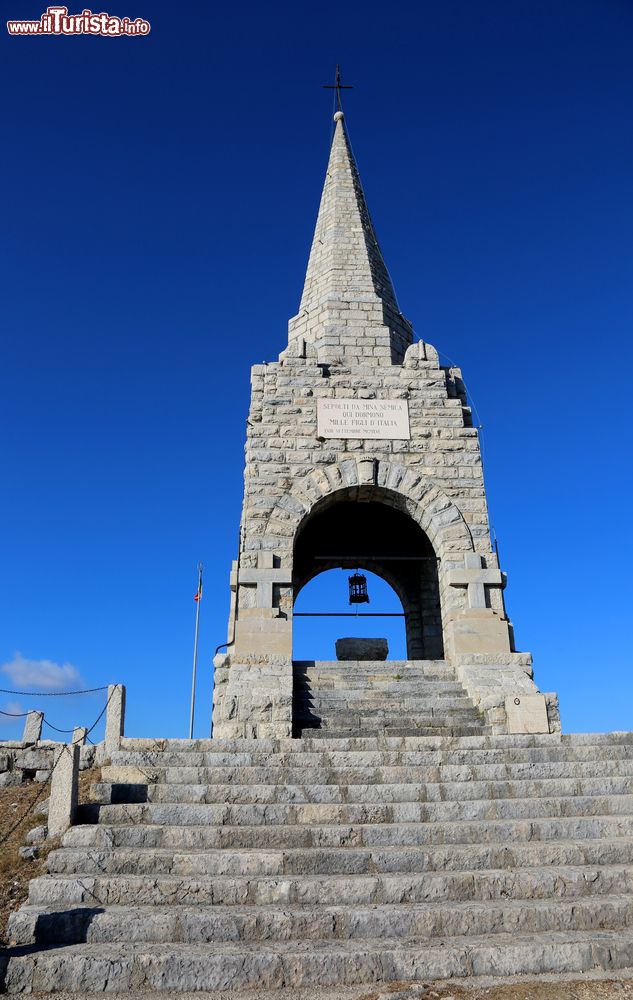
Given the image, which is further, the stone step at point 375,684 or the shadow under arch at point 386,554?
the shadow under arch at point 386,554

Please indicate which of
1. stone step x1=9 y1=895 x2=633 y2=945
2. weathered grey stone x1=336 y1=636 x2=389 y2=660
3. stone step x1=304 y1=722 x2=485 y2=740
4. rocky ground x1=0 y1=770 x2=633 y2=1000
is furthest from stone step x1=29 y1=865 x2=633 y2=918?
weathered grey stone x1=336 y1=636 x2=389 y2=660

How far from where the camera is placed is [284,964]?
12.9ft

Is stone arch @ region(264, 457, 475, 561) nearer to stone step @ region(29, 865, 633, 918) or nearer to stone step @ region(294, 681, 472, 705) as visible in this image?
stone step @ region(294, 681, 472, 705)

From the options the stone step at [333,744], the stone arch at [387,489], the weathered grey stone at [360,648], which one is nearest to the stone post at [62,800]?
the stone step at [333,744]

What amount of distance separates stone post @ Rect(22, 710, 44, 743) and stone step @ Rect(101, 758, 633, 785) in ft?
12.8

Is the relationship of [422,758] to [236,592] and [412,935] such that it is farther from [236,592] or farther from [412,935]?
[236,592]

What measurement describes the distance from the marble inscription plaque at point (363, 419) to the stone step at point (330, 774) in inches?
251

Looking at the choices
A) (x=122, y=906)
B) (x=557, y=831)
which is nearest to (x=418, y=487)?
(x=557, y=831)

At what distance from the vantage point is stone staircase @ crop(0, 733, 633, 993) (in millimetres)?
3977

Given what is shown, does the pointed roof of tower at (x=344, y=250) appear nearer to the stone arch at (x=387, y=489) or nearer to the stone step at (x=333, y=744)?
the stone arch at (x=387, y=489)

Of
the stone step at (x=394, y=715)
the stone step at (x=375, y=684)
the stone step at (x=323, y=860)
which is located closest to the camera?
the stone step at (x=323, y=860)

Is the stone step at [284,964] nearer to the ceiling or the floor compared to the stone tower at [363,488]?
nearer to the floor

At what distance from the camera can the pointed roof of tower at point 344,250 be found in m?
14.3

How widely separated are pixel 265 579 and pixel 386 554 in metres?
5.87
